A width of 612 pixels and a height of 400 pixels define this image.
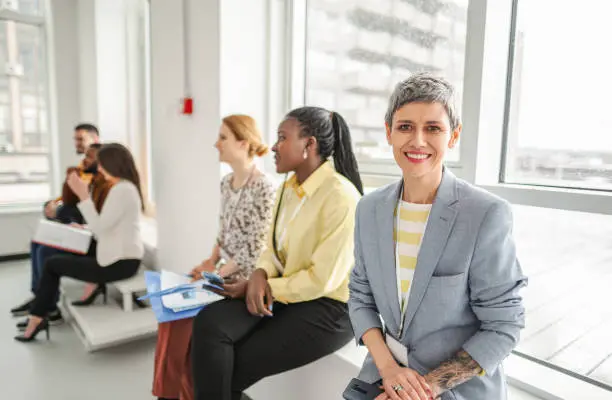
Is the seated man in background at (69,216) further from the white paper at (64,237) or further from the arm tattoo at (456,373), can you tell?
the arm tattoo at (456,373)

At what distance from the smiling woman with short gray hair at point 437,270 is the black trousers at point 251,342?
17.7 inches

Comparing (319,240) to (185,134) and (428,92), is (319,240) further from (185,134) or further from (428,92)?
(185,134)

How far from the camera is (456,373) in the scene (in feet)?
3.50

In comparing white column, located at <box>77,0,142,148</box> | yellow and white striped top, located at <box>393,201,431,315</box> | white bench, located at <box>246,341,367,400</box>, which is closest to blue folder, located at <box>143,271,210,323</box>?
white bench, located at <box>246,341,367,400</box>

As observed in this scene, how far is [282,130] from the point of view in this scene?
1.78 metres

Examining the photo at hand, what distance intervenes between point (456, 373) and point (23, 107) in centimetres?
557

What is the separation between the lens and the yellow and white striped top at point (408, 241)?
46.8 inches

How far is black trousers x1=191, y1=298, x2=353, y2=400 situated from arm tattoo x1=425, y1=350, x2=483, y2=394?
0.65 metres

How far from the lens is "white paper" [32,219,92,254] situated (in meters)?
3.12

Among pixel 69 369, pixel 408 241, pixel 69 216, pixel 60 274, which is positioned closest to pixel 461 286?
pixel 408 241

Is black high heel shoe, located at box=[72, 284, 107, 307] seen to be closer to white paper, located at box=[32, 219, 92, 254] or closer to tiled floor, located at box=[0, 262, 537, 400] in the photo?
tiled floor, located at box=[0, 262, 537, 400]

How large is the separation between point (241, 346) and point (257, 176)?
91cm

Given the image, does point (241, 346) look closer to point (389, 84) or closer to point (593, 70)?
point (389, 84)

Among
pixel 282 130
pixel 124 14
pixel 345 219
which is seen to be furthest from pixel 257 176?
pixel 124 14
